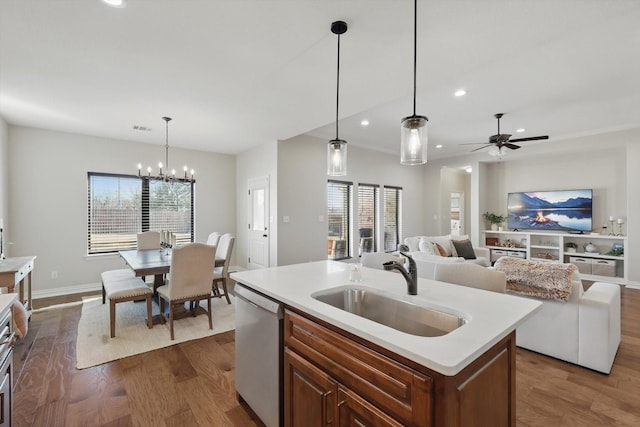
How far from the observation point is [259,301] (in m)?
1.77

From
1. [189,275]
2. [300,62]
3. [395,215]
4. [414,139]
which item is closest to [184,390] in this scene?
[189,275]

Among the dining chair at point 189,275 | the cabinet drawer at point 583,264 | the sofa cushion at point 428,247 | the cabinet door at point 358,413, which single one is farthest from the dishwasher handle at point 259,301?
the cabinet drawer at point 583,264

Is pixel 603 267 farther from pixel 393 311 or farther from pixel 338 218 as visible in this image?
pixel 393 311

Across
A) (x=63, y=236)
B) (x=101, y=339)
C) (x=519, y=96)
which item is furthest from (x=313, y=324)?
(x=63, y=236)

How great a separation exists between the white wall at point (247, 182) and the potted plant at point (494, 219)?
519cm

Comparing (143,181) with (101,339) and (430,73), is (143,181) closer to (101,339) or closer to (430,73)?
(101,339)

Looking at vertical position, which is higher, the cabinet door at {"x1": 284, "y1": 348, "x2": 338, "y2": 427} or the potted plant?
the potted plant

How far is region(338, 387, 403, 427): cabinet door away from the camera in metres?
1.07

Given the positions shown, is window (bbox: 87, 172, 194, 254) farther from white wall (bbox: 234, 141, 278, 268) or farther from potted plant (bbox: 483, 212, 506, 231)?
potted plant (bbox: 483, 212, 506, 231)

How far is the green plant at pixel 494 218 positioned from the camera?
6.96m

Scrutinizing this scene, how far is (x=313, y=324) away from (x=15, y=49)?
317cm

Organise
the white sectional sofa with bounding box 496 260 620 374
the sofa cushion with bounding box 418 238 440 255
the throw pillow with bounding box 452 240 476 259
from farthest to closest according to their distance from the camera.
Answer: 1. the throw pillow with bounding box 452 240 476 259
2. the sofa cushion with bounding box 418 238 440 255
3. the white sectional sofa with bounding box 496 260 620 374

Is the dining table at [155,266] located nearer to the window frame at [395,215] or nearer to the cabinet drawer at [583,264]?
the window frame at [395,215]

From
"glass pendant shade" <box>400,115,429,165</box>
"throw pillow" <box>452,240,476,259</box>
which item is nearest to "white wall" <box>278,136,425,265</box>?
"throw pillow" <box>452,240,476,259</box>
